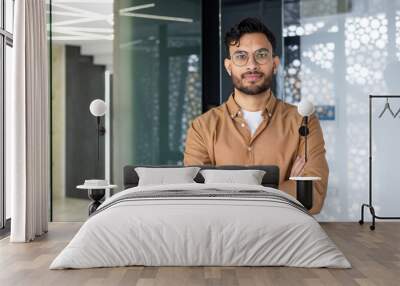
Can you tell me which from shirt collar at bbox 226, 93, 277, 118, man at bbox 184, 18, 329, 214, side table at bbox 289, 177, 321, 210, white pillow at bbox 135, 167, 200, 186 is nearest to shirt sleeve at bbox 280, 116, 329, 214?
man at bbox 184, 18, 329, 214

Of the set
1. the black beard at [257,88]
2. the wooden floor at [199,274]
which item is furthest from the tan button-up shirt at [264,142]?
the wooden floor at [199,274]

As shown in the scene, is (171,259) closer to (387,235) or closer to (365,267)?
(365,267)

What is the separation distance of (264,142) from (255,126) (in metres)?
0.21

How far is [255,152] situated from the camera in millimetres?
7133

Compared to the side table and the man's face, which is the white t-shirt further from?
the side table

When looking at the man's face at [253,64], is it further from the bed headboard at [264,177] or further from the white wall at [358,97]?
the bed headboard at [264,177]

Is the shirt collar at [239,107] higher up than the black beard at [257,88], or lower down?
lower down

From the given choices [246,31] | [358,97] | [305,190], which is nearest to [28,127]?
[246,31]

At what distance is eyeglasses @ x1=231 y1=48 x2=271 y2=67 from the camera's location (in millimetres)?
7344

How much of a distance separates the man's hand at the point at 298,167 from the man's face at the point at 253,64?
88 centimetres

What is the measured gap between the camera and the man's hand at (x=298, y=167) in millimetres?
7141

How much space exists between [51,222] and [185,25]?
2.79 metres

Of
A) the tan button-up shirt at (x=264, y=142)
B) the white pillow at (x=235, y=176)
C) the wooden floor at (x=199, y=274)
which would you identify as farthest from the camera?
the tan button-up shirt at (x=264, y=142)

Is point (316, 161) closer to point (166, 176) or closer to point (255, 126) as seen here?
point (255, 126)
